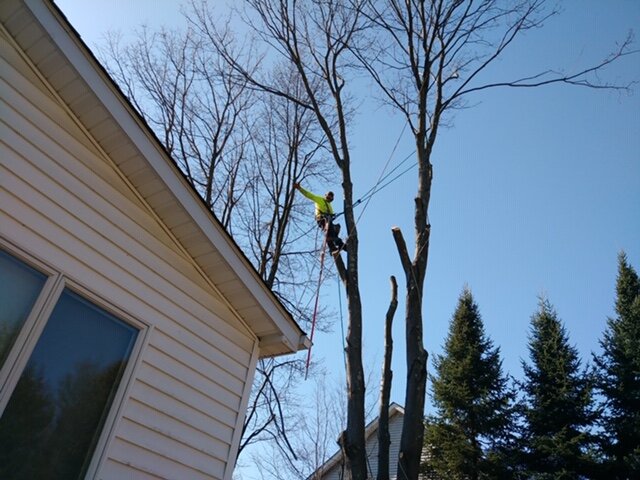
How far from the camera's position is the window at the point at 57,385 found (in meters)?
3.01

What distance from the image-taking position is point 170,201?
4.27 metres

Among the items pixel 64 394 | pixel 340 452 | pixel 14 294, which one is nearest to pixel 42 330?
pixel 14 294

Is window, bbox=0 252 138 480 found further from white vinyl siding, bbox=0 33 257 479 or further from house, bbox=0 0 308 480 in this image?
white vinyl siding, bbox=0 33 257 479

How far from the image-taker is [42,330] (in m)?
3.24

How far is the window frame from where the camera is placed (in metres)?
3.06

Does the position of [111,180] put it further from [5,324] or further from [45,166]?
[5,324]

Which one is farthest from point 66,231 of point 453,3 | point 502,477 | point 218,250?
point 502,477

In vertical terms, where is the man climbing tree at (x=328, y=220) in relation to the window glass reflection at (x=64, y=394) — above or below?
above

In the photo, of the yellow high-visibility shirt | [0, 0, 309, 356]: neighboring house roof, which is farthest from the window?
the yellow high-visibility shirt

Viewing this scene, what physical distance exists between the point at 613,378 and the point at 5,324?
46.8 feet

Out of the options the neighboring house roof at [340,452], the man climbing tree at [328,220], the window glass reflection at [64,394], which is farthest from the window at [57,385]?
the neighboring house roof at [340,452]

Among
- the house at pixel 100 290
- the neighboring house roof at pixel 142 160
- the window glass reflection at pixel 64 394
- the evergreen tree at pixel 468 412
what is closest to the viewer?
the window glass reflection at pixel 64 394

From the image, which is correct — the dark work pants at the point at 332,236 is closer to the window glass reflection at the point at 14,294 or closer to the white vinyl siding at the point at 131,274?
the white vinyl siding at the point at 131,274

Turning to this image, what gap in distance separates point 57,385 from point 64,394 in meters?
0.07
